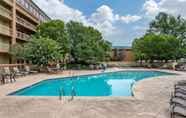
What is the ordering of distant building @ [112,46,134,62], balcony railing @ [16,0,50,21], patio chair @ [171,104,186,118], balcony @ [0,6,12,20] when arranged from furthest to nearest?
distant building @ [112,46,134,62], balcony railing @ [16,0,50,21], balcony @ [0,6,12,20], patio chair @ [171,104,186,118]

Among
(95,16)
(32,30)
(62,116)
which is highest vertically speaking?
(95,16)

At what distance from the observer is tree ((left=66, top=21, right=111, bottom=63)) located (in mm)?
30859

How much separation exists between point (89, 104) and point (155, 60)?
32.6m

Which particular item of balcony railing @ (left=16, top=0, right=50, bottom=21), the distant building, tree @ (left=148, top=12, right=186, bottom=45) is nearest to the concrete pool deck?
balcony railing @ (left=16, top=0, right=50, bottom=21)

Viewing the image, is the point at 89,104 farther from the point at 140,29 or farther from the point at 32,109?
the point at 140,29

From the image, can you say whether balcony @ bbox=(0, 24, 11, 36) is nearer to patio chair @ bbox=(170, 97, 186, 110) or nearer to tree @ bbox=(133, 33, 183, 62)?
tree @ bbox=(133, 33, 183, 62)

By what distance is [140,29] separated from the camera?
4975 cm

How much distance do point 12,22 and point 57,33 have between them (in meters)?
5.69

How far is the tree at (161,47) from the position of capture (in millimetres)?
34719

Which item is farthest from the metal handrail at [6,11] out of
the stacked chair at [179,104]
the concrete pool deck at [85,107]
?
the stacked chair at [179,104]

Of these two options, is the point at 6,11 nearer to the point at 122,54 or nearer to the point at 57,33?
the point at 57,33

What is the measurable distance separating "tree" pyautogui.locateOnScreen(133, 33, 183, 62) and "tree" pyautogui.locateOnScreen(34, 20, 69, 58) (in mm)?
13890

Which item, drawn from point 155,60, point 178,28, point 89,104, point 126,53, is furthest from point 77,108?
point 126,53

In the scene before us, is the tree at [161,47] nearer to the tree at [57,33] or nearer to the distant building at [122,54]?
the distant building at [122,54]
